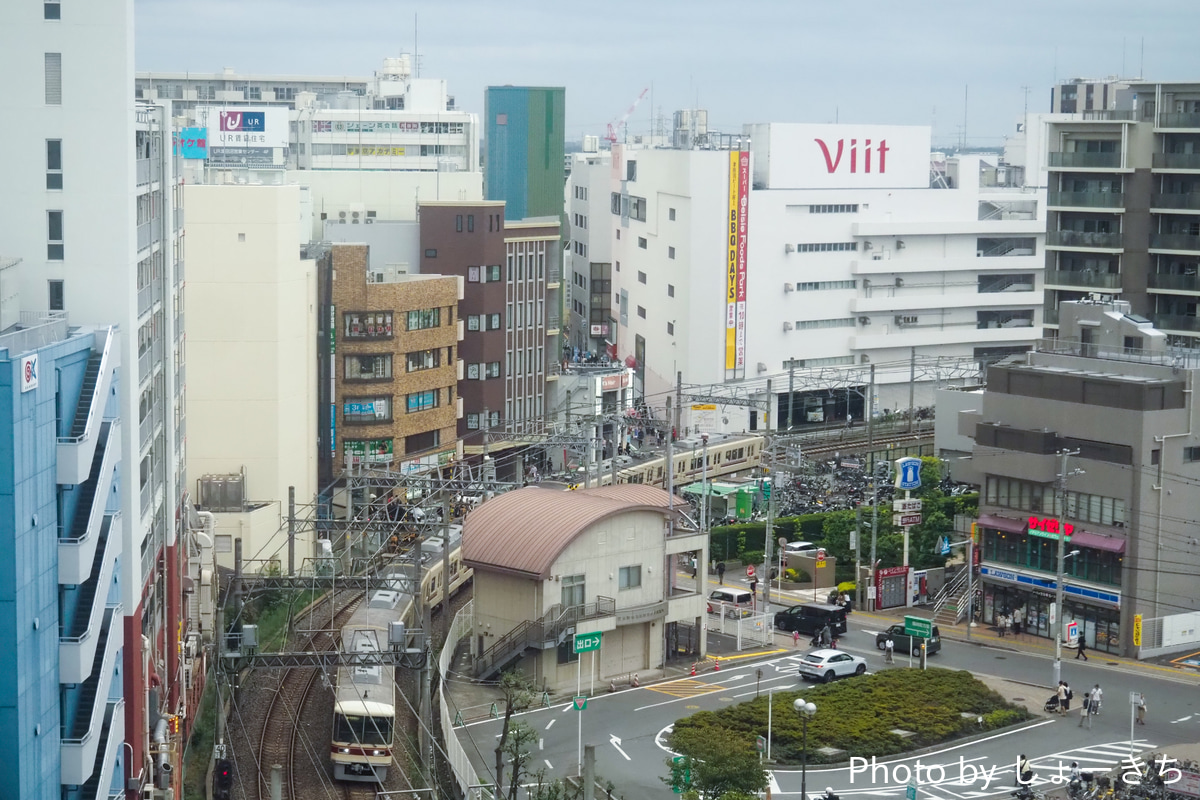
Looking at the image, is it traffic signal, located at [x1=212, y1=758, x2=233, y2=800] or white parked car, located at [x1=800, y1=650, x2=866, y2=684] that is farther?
white parked car, located at [x1=800, y1=650, x2=866, y2=684]

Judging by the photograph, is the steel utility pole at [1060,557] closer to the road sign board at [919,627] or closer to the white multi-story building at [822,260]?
the road sign board at [919,627]

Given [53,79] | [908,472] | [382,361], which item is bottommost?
[908,472]

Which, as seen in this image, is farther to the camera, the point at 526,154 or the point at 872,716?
the point at 526,154

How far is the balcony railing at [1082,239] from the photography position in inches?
1921

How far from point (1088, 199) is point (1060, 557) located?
60.7ft

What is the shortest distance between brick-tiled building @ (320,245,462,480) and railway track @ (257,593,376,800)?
48.3 feet

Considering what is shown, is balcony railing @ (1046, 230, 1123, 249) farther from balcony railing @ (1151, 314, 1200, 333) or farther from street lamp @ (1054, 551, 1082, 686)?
street lamp @ (1054, 551, 1082, 686)

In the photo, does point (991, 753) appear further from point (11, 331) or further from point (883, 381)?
point (883, 381)

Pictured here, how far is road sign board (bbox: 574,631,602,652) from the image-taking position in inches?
1231

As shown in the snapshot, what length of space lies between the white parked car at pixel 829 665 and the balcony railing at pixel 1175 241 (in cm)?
2032

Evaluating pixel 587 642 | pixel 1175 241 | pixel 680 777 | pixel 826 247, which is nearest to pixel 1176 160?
pixel 1175 241

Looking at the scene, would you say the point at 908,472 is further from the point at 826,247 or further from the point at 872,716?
the point at 826,247

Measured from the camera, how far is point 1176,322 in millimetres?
48344

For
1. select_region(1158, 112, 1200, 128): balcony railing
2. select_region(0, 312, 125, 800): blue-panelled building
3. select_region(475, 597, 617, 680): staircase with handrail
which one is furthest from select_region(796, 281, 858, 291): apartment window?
select_region(0, 312, 125, 800): blue-panelled building
